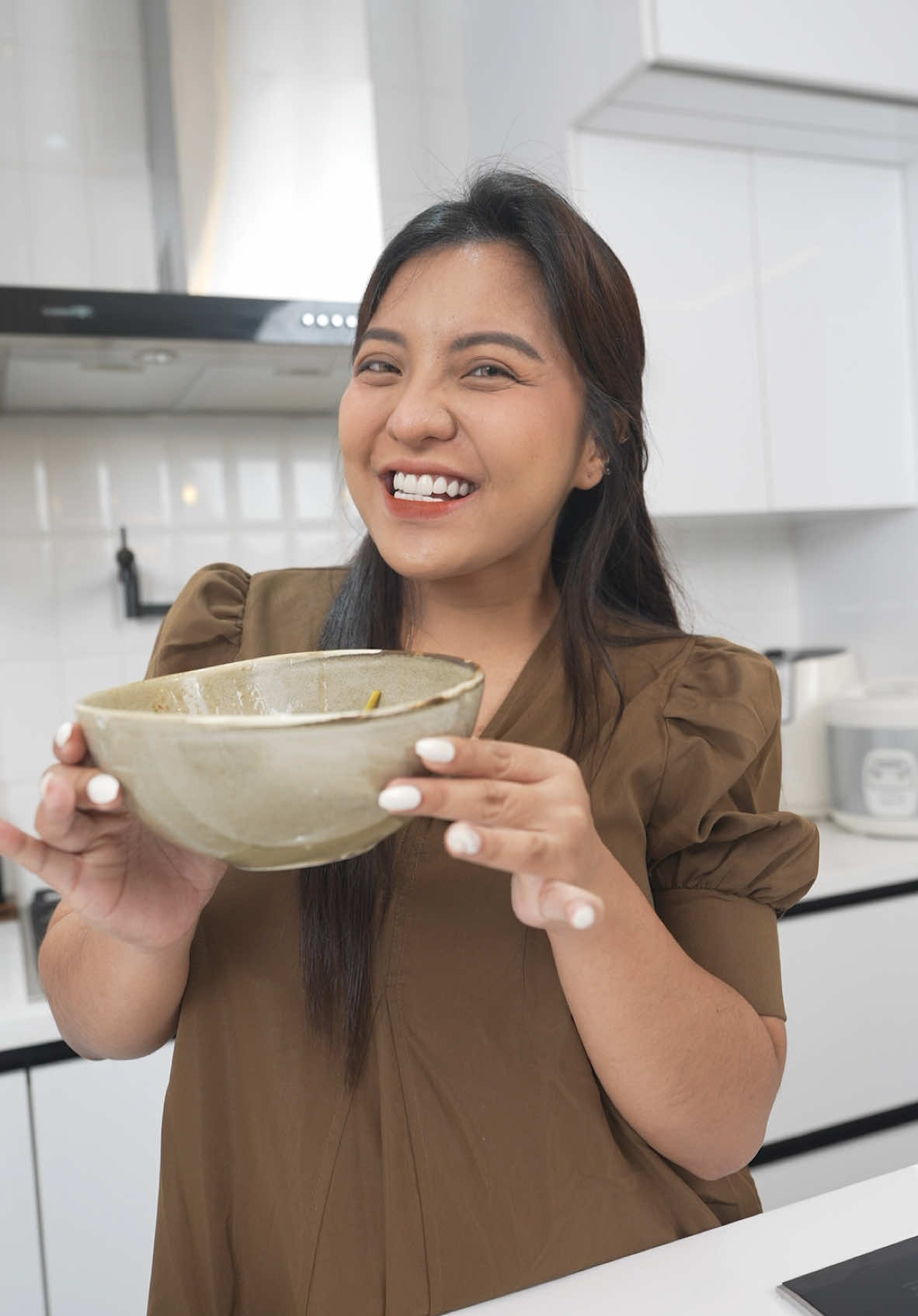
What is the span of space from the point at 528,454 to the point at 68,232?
4.74ft

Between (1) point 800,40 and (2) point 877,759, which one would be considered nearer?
(1) point 800,40

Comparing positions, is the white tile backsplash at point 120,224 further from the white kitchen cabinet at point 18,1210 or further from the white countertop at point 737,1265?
the white countertop at point 737,1265

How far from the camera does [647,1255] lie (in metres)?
0.66

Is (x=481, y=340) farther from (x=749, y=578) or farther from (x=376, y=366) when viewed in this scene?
(x=749, y=578)

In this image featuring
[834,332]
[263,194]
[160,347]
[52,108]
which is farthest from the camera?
[834,332]

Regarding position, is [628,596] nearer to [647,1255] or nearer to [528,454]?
[528,454]

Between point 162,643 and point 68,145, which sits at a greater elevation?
point 68,145

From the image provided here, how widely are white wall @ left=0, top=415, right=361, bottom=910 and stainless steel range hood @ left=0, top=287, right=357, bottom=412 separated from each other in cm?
12

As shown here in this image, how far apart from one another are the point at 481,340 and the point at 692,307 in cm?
134

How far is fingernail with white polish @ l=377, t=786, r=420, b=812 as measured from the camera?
46 cm

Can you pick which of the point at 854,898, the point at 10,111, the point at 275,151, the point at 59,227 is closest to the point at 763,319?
the point at 275,151

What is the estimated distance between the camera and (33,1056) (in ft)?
4.53

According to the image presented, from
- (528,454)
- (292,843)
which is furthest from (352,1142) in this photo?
(528,454)

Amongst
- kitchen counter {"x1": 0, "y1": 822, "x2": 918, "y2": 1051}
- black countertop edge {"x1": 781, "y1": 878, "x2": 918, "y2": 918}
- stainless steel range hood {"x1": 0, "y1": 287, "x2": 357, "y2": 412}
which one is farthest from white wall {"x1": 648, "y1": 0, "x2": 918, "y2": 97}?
black countertop edge {"x1": 781, "y1": 878, "x2": 918, "y2": 918}
